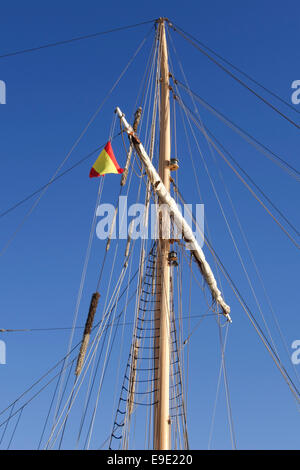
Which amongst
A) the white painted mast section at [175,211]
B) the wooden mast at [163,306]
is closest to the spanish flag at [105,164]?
the white painted mast section at [175,211]

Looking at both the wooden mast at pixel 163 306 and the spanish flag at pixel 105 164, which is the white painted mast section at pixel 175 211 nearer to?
the wooden mast at pixel 163 306

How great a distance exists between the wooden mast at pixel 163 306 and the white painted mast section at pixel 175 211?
1.74 ft

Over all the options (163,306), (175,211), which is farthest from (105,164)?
(163,306)

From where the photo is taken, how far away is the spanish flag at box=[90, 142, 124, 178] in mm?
14719

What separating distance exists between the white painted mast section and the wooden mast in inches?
20.9

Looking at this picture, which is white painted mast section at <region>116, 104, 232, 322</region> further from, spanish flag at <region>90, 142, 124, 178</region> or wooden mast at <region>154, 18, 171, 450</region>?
spanish flag at <region>90, 142, 124, 178</region>

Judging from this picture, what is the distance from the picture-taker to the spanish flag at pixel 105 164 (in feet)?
48.3

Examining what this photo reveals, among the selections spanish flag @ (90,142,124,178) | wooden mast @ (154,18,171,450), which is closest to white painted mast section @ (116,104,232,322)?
wooden mast @ (154,18,171,450)

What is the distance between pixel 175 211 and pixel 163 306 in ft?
13.1

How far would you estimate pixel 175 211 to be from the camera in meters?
16.7
